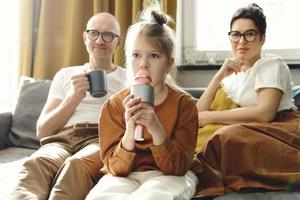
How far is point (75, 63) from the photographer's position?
2.75 meters

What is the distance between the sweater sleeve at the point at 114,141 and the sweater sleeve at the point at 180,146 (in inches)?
3.9

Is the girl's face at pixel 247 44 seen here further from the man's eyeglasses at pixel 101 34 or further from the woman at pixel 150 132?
the man's eyeglasses at pixel 101 34

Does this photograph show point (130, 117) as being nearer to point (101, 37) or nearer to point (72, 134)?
point (72, 134)

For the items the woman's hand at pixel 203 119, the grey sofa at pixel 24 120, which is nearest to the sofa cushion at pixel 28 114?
the grey sofa at pixel 24 120

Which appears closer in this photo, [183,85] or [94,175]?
[94,175]

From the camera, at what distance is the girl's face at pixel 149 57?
142 centimetres

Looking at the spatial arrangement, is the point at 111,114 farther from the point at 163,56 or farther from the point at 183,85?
the point at 183,85

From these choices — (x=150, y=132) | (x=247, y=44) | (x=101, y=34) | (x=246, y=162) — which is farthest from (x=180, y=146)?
(x=101, y=34)

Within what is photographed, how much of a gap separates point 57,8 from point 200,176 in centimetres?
173

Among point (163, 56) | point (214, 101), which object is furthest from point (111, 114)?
point (214, 101)

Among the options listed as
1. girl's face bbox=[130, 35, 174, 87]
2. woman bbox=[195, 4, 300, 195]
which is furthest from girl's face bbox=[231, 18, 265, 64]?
girl's face bbox=[130, 35, 174, 87]

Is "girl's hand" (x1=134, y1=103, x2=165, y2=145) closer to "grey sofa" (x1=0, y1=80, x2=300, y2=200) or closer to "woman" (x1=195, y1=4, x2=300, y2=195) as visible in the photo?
"woman" (x1=195, y1=4, x2=300, y2=195)

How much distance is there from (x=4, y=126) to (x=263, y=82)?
143 centimetres

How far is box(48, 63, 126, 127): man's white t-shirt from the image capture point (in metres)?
1.94
